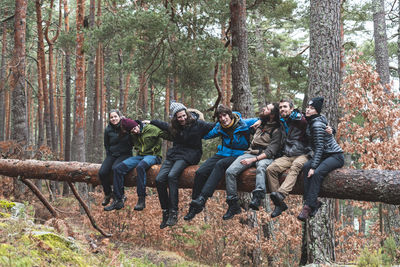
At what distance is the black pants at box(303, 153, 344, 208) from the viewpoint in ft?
13.9

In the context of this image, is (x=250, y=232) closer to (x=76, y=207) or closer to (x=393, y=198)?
(x=393, y=198)

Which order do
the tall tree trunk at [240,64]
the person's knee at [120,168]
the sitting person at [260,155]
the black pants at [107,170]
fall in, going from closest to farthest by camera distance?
1. the sitting person at [260,155]
2. the person's knee at [120,168]
3. the black pants at [107,170]
4. the tall tree trunk at [240,64]

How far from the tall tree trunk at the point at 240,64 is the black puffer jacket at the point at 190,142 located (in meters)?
3.87

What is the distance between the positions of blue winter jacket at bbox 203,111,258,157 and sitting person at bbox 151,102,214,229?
0.40m

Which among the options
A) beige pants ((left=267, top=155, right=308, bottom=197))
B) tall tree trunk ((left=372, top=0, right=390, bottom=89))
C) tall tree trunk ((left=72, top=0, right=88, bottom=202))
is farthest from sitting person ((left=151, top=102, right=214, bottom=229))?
tall tree trunk ((left=372, top=0, right=390, bottom=89))

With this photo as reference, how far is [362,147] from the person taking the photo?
842 cm

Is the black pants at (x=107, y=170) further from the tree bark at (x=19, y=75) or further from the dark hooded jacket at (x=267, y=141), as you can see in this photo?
the tree bark at (x=19, y=75)

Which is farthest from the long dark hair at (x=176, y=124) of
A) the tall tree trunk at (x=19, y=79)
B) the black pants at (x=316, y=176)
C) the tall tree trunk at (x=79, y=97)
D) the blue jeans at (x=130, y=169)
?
the tall tree trunk at (x=79, y=97)

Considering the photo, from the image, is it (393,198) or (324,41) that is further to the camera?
(324,41)

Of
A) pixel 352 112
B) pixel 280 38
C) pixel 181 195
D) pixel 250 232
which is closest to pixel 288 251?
pixel 250 232

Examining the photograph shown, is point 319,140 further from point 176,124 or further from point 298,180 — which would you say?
point 176,124

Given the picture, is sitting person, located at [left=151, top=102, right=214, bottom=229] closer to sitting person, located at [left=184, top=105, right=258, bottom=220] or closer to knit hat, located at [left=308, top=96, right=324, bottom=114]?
sitting person, located at [left=184, top=105, right=258, bottom=220]

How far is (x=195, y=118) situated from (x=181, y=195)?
7052mm

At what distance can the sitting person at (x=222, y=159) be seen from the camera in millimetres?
4840
